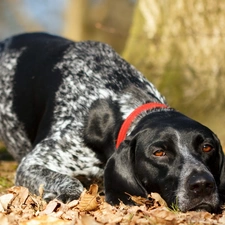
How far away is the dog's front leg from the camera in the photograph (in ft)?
16.7

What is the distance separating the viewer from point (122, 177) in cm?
475

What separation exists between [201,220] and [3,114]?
3245 millimetres

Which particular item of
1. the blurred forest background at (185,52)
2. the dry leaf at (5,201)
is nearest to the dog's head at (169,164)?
the dry leaf at (5,201)

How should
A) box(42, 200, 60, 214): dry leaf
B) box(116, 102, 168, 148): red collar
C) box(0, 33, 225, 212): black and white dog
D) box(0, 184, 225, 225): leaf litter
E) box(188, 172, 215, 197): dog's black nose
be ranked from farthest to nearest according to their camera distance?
box(116, 102, 168, 148): red collar, box(0, 33, 225, 212): black and white dog, box(42, 200, 60, 214): dry leaf, box(188, 172, 215, 197): dog's black nose, box(0, 184, 225, 225): leaf litter

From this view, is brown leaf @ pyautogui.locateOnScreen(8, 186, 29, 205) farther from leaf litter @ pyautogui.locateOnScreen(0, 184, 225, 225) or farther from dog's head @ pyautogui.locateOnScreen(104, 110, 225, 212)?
dog's head @ pyautogui.locateOnScreen(104, 110, 225, 212)

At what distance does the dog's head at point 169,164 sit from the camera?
4.32 meters

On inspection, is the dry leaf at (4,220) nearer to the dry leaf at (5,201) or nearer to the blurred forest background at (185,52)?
the dry leaf at (5,201)

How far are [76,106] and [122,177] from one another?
4.17 feet

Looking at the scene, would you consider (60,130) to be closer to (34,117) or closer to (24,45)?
(34,117)

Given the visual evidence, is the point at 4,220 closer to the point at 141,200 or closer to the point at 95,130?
the point at 141,200

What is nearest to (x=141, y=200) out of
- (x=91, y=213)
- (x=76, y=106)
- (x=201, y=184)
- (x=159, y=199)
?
(x=159, y=199)

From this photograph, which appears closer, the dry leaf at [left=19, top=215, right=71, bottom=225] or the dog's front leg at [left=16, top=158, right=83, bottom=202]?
the dry leaf at [left=19, top=215, right=71, bottom=225]

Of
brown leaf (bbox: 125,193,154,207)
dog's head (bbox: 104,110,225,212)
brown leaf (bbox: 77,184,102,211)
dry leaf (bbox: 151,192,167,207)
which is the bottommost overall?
brown leaf (bbox: 77,184,102,211)

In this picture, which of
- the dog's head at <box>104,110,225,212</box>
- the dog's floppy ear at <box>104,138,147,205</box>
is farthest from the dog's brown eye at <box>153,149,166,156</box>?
the dog's floppy ear at <box>104,138,147,205</box>
